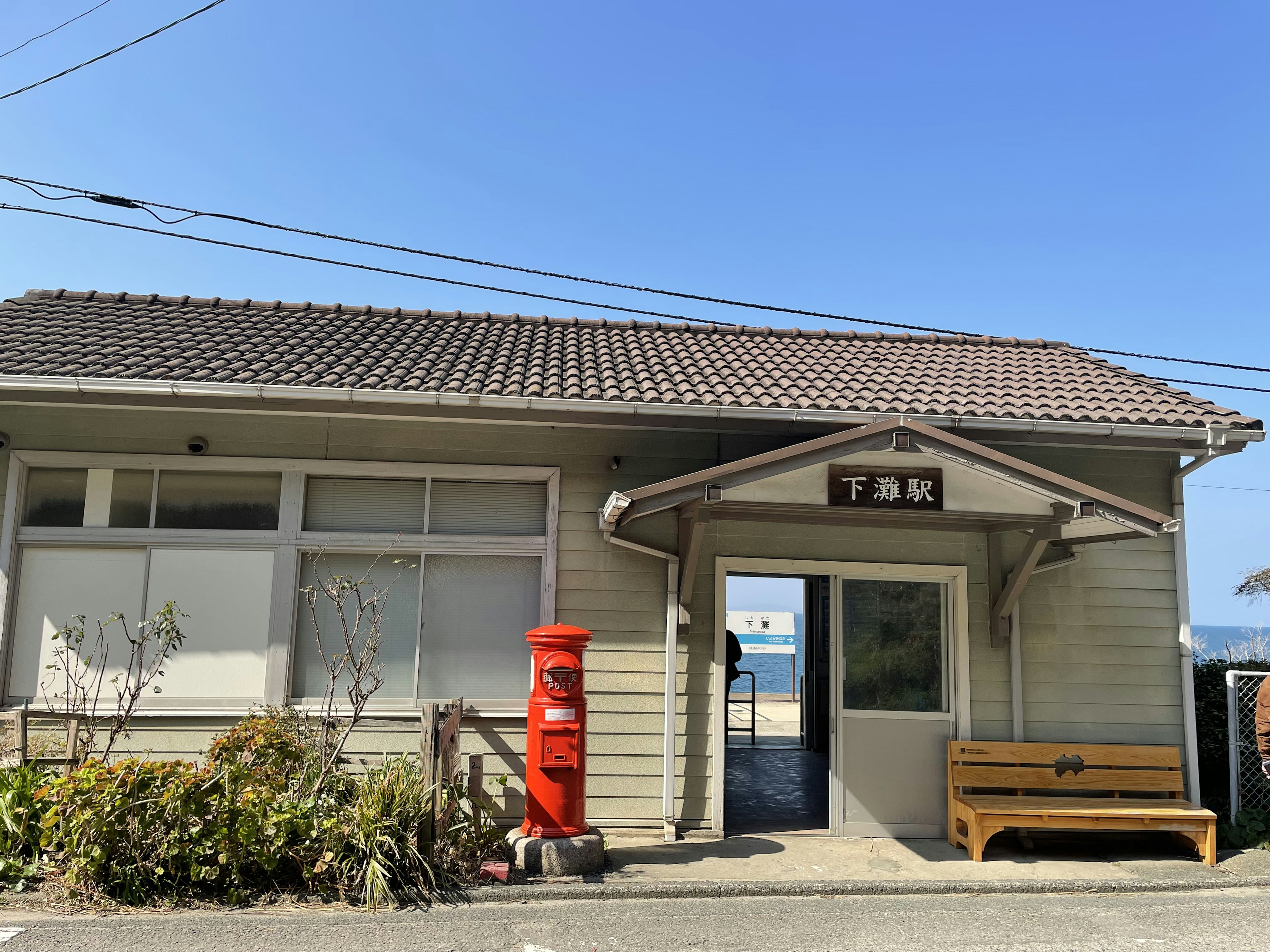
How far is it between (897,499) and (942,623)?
72.2 inches

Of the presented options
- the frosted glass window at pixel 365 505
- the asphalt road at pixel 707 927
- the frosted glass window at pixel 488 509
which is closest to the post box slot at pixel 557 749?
the asphalt road at pixel 707 927

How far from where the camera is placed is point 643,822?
708cm

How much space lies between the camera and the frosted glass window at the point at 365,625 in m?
7.19

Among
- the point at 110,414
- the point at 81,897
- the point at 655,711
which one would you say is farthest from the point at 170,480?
the point at 655,711

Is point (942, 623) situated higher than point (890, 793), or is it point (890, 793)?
point (942, 623)

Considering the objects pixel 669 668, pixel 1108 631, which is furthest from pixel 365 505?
pixel 1108 631

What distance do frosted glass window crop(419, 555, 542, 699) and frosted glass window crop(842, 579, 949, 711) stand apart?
265 cm

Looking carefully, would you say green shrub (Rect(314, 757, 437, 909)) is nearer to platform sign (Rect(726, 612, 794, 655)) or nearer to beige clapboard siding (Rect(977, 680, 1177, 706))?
beige clapboard siding (Rect(977, 680, 1177, 706))

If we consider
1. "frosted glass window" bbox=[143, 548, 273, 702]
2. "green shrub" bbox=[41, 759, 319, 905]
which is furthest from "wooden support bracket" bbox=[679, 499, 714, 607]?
"frosted glass window" bbox=[143, 548, 273, 702]

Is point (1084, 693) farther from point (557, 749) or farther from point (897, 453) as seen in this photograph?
point (557, 749)

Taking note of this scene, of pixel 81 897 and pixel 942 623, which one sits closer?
pixel 81 897

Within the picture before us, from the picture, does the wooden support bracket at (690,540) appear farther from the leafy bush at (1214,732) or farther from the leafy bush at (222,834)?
the leafy bush at (1214,732)

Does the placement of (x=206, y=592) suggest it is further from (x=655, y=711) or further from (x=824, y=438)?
(x=824, y=438)

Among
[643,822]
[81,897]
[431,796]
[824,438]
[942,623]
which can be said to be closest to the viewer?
[81,897]
